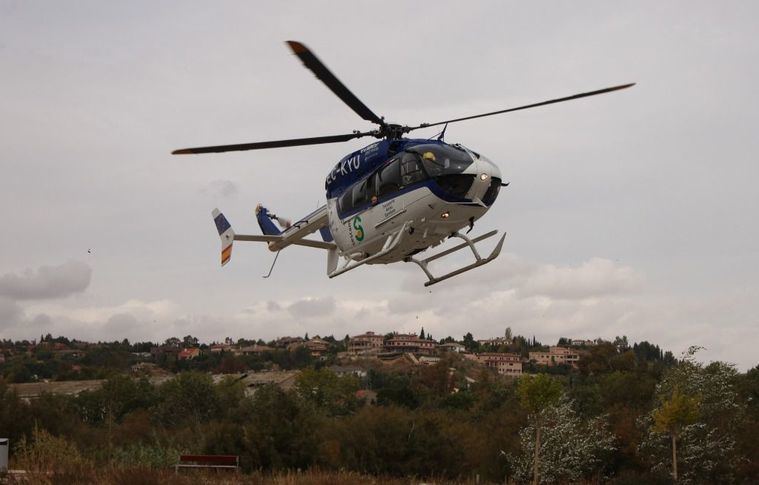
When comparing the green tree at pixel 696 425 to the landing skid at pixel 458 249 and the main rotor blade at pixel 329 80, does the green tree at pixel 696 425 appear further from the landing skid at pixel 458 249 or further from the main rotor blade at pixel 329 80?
the main rotor blade at pixel 329 80

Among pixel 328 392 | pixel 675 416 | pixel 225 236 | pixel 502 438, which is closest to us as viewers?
pixel 225 236

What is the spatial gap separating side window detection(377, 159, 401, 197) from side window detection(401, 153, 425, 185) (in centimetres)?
20

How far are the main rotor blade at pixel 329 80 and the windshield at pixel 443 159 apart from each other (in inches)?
76.1

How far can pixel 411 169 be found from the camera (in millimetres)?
22188

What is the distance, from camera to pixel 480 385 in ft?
373

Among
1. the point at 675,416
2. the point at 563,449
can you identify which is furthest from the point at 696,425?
the point at 563,449

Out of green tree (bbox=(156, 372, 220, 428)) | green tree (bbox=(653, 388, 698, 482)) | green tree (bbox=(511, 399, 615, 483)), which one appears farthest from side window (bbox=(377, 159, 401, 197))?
green tree (bbox=(156, 372, 220, 428))

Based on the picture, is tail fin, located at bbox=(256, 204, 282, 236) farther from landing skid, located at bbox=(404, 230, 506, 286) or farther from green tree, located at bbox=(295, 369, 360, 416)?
green tree, located at bbox=(295, 369, 360, 416)

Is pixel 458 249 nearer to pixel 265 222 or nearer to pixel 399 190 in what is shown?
pixel 399 190

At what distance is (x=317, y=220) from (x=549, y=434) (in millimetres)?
25975

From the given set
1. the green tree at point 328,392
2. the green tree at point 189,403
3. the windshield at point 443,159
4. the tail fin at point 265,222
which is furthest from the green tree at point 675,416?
the green tree at point 189,403

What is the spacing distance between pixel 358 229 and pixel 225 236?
7.36 metres

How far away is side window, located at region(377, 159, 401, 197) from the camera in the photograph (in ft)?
74.2

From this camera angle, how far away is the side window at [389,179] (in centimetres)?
2261
